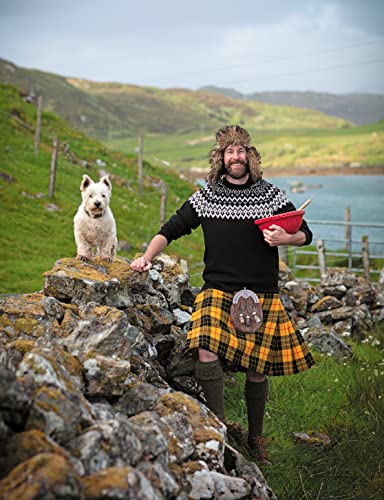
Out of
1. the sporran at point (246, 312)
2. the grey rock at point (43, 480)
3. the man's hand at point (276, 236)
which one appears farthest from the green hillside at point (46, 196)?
the grey rock at point (43, 480)

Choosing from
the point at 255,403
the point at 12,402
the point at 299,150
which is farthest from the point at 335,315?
the point at 299,150

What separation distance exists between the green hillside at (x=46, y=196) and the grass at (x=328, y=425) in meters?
4.93

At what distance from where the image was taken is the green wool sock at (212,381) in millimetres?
4836

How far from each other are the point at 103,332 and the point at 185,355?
1.76 m

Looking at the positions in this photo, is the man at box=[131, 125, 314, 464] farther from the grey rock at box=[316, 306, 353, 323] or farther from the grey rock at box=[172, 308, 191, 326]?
the grey rock at box=[316, 306, 353, 323]

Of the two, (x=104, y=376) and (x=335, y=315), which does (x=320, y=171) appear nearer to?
(x=335, y=315)

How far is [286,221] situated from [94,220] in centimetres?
215

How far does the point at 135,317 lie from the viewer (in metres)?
5.59

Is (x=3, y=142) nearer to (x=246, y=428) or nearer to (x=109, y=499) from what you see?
(x=246, y=428)

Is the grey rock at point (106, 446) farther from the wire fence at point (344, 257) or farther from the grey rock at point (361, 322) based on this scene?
the wire fence at point (344, 257)

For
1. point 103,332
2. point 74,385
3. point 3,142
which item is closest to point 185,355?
point 103,332

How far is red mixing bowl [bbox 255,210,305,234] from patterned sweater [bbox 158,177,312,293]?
0.17 m

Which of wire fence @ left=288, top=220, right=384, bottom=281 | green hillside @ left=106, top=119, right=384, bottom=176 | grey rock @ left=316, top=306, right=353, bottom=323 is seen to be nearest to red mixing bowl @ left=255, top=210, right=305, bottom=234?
grey rock @ left=316, top=306, right=353, bottom=323

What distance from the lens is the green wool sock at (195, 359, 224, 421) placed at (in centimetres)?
484
